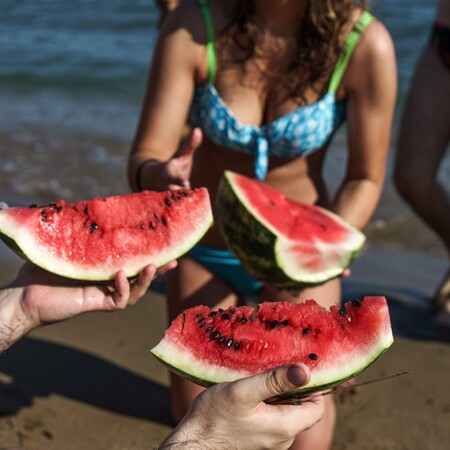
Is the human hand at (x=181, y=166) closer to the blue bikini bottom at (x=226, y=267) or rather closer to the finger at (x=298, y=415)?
the blue bikini bottom at (x=226, y=267)

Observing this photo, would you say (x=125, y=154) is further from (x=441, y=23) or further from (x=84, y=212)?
(x=84, y=212)

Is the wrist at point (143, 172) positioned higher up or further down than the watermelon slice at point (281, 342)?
further down

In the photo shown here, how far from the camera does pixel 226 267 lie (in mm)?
3893

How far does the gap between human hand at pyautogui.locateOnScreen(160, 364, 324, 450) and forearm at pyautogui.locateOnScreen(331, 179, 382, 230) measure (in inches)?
74.6

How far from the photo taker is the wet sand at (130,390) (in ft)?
11.9

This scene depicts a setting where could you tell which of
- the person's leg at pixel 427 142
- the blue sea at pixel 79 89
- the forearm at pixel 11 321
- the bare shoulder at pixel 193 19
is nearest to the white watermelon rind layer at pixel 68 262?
the forearm at pixel 11 321

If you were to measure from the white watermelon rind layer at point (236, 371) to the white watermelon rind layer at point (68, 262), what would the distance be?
25.0 inches

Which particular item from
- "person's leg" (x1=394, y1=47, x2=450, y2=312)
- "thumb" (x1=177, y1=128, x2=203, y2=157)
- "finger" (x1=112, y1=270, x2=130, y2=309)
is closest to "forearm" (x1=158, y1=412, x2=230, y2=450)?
"finger" (x1=112, y1=270, x2=130, y2=309)

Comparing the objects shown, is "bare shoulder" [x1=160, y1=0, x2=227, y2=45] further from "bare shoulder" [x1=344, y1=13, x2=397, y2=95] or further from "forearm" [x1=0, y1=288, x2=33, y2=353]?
"forearm" [x1=0, y1=288, x2=33, y2=353]

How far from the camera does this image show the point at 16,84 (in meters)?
10.6

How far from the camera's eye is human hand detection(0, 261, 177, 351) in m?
2.71

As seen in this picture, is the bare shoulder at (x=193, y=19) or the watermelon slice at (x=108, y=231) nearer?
the watermelon slice at (x=108, y=231)

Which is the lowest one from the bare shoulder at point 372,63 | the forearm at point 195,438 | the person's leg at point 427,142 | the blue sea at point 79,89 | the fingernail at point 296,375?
the blue sea at point 79,89

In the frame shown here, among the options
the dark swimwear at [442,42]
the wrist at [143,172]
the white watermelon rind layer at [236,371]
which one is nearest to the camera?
the white watermelon rind layer at [236,371]
